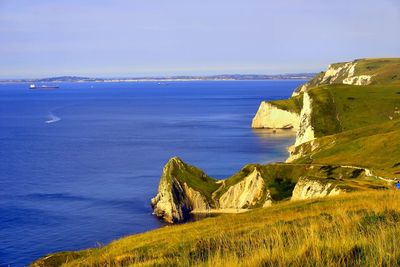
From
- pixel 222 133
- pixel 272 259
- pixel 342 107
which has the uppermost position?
pixel 272 259

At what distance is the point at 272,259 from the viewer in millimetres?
9125

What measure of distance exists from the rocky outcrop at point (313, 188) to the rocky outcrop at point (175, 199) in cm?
2544

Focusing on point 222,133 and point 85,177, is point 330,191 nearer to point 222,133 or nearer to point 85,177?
point 85,177

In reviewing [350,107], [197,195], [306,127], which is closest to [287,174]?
[197,195]

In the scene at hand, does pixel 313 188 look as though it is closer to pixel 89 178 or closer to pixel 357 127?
pixel 89 178

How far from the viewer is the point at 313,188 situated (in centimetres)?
7038

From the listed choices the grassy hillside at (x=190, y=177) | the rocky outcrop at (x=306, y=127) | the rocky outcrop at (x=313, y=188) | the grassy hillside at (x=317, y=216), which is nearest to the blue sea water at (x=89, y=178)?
the rocky outcrop at (x=306, y=127)

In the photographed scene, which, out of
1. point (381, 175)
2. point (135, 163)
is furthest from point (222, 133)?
point (381, 175)

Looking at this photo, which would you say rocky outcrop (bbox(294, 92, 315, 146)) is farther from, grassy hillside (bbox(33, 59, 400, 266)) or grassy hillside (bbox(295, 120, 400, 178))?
grassy hillside (bbox(295, 120, 400, 178))

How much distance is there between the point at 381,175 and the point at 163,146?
→ 100 metres

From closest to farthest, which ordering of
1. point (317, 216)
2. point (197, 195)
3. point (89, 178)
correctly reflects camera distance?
point (317, 216), point (197, 195), point (89, 178)

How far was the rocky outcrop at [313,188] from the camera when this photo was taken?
63.6m

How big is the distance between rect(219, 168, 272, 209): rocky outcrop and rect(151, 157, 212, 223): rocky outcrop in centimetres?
375

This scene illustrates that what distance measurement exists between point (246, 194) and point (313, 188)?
24118mm
